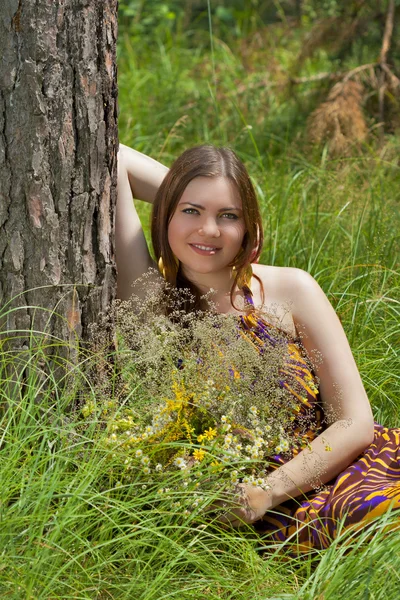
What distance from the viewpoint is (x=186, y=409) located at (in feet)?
6.25

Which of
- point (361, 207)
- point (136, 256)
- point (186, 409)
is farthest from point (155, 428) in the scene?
point (361, 207)

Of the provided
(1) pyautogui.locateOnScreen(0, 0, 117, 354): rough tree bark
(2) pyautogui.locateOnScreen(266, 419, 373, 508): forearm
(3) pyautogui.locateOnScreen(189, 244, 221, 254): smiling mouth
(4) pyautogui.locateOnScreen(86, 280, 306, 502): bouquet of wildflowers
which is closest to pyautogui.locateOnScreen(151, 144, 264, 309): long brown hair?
(3) pyautogui.locateOnScreen(189, 244, 221, 254): smiling mouth

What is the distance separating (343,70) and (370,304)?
7.67 feet

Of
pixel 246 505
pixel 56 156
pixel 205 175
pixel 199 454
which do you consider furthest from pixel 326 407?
pixel 56 156

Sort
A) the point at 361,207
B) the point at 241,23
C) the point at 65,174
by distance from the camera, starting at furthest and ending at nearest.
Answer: the point at 241,23 < the point at 361,207 < the point at 65,174

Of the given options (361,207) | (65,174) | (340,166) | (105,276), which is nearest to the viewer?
(65,174)

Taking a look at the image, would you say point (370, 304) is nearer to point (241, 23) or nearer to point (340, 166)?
point (340, 166)

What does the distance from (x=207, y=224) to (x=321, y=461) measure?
676 mm

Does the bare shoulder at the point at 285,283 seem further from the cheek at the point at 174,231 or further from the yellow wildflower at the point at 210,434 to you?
the yellow wildflower at the point at 210,434

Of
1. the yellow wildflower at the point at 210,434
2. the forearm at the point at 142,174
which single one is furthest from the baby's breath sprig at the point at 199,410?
the forearm at the point at 142,174

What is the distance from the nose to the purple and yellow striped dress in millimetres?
217

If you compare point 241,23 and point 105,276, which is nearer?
point 105,276

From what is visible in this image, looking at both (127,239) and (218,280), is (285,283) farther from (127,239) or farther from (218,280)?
(127,239)

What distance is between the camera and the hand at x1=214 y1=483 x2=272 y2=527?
75.5 inches
